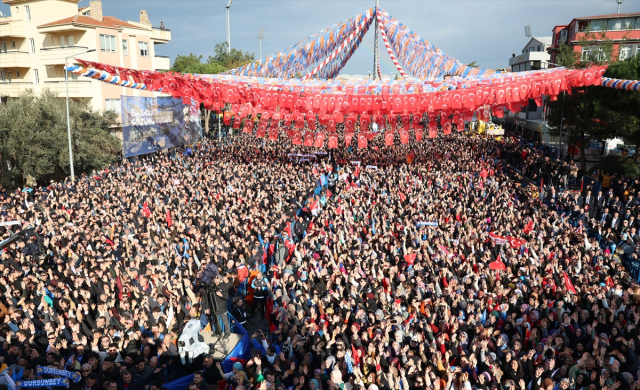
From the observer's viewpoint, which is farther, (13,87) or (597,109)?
(13,87)

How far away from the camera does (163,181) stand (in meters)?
19.0

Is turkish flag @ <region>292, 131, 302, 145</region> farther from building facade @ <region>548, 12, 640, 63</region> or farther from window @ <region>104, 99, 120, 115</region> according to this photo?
building facade @ <region>548, 12, 640, 63</region>

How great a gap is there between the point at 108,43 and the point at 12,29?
6129 mm

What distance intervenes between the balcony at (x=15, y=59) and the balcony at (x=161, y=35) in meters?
9.44

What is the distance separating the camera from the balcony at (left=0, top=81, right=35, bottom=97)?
32500mm

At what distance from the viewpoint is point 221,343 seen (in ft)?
31.4

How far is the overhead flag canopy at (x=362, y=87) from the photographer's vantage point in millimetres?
18953

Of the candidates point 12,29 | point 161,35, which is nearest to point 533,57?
point 161,35

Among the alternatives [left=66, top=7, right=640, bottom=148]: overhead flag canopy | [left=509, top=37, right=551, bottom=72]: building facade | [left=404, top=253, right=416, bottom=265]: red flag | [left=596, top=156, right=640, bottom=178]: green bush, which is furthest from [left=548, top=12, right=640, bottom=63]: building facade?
[left=404, top=253, right=416, bottom=265]: red flag

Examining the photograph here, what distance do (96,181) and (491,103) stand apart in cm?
1735

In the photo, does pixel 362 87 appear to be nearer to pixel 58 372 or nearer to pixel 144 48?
pixel 58 372

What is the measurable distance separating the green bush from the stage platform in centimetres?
2137

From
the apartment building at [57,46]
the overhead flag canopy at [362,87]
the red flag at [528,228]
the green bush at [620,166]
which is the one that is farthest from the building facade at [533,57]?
the red flag at [528,228]

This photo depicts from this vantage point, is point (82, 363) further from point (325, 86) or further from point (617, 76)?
point (617, 76)
